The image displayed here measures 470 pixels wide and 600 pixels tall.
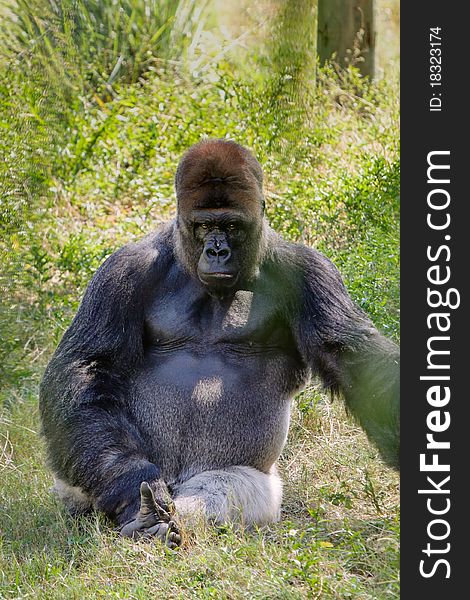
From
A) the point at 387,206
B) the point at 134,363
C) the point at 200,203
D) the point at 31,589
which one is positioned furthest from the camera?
the point at 387,206

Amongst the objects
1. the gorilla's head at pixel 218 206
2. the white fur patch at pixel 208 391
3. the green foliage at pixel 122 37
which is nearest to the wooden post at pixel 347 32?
the green foliage at pixel 122 37

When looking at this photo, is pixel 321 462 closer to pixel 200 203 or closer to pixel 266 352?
pixel 266 352

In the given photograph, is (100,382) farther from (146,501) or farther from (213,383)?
(146,501)

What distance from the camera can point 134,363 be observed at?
369cm

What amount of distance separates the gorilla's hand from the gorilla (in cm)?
11

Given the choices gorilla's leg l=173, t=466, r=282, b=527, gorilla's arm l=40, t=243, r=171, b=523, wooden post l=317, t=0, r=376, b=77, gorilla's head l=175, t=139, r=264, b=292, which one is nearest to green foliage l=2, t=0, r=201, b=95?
wooden post l=317, t=0, r=376, b=77

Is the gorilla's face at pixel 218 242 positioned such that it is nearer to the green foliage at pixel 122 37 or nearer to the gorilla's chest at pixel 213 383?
the gorilla's chest at pixel 213 383

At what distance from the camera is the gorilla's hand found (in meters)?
3.27

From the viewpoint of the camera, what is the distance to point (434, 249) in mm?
2848

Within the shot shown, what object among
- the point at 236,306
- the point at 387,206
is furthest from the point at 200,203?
the point at 387,206

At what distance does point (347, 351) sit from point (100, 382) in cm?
81

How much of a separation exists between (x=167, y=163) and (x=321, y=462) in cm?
257

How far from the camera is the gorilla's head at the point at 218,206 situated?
11.2ft

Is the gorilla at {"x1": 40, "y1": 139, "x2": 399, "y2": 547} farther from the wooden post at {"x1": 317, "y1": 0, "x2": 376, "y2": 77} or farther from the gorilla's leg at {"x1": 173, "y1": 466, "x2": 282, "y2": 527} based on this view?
the wooden post at {"x1": 317, "y1": 0, "x2": 376, "y2": 77}
